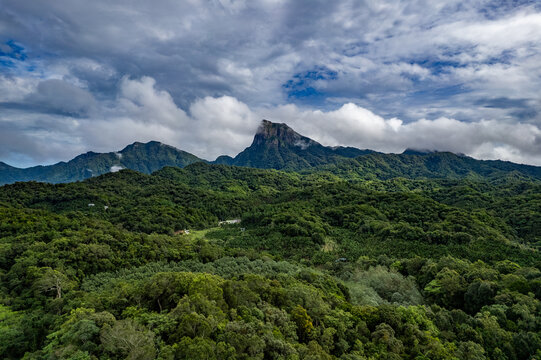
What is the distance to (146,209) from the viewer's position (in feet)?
331

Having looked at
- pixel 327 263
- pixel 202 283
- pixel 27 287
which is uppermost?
pixel 202 283

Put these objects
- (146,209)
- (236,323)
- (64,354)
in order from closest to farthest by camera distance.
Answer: (64,354) < (236,323) < (146,209)

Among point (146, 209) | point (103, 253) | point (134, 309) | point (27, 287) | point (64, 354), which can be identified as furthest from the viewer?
point (146, 209)

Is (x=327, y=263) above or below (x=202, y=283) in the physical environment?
below

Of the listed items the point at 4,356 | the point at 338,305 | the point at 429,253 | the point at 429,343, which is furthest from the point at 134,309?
the point at 429,253

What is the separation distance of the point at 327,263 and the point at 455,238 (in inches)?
1386

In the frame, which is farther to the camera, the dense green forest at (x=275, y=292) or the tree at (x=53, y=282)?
the tree at (x=53, y=282)

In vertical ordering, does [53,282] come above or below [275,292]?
above

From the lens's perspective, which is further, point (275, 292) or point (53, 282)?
point (53, 282)

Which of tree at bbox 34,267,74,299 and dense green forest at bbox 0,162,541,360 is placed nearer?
dense green forest at bbox 0,162,541,360

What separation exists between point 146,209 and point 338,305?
88.7 metres

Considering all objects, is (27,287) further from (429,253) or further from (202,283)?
(429,253)

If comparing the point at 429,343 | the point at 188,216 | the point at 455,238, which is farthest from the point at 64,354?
the point at 188,216

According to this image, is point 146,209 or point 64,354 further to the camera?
point 146,209
